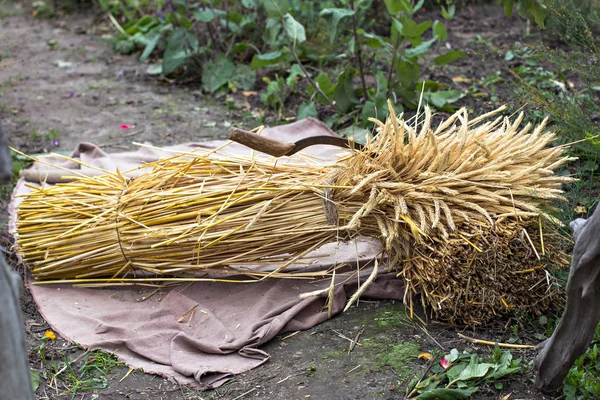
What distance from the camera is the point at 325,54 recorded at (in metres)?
5.35

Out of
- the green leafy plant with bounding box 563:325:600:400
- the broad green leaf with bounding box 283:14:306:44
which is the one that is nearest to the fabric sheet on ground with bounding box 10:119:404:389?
the green leafy plant with bounding box 563:325:600:400

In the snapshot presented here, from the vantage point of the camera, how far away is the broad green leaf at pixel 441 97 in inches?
164

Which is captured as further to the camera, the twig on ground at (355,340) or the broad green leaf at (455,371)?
the twig on ground at (355,340)

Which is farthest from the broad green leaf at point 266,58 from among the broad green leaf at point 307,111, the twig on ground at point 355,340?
the twig on ground at point 355,340

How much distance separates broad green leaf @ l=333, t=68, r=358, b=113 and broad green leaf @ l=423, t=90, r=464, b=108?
472 mm

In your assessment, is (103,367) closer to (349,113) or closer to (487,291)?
(487,291)

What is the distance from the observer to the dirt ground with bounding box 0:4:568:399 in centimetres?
235

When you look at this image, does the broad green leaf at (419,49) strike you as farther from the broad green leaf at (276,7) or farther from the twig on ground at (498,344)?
the twig on ground at (498,344)

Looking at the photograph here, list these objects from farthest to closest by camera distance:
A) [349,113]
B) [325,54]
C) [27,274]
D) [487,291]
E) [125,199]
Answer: [325,54], [349,113], [27,274], [125,199], [487,291]

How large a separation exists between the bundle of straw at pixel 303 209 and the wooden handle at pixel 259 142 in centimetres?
13

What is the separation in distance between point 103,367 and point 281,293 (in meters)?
0.77

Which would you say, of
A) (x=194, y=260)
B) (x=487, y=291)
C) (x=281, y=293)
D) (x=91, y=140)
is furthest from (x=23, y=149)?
(x=487, y=291)

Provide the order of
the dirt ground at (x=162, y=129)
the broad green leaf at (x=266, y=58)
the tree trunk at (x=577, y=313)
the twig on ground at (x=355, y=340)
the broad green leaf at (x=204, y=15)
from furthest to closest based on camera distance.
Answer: the broad green leaf at (x=204, y=15)
the broad green leaf at (x=266, y=58)
the twig on ground at (x=355, y=340)
the dirt ground at (x=162, y=129)
the tree trunk at (x=577, y=313)

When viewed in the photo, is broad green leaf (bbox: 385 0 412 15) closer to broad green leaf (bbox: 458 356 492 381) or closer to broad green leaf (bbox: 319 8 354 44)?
broad green leaf (bbox: 319 8 354 44)
